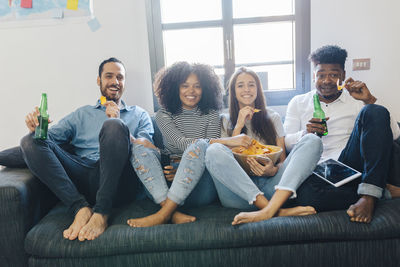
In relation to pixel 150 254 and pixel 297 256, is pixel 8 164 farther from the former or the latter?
pixel 297 256

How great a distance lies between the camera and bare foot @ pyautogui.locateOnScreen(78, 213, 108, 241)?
4.00 feet

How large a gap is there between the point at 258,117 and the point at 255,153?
→ 1.14 ft

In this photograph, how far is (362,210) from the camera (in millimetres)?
1209

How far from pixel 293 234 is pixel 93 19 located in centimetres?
196

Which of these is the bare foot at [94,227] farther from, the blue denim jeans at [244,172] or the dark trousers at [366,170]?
Answer: the dark trousers at [366,170]

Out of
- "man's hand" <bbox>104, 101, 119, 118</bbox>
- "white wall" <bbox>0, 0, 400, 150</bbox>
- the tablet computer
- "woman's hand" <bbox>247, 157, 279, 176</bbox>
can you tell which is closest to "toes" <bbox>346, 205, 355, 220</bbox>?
the tablet computer

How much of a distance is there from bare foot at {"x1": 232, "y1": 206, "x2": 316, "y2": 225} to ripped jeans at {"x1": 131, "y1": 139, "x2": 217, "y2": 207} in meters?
0.26

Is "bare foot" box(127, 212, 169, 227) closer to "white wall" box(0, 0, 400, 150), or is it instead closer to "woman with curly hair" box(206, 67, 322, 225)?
"woman with curly hair" box(206, 67, 322, 225)

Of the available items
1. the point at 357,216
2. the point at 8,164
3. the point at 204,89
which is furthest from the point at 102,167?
the point at 357,216

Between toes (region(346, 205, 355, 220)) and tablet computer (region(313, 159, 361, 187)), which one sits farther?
tablet computer (region(313, 159, 361, 187))

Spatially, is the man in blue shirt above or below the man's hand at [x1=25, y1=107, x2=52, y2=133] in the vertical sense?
below

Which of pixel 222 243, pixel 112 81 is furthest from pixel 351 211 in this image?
pixel 112 81

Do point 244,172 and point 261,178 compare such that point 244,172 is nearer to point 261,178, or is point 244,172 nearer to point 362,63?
point 261,178

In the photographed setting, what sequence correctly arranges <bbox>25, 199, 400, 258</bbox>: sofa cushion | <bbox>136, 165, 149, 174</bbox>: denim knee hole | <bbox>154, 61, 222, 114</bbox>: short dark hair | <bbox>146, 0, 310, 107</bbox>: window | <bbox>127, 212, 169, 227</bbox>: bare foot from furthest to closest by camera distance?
<bbox>146, 0, 310, 107</bbox>: window → <bbox>154, 61, 222, 114</bbox>: short dark hair → <bbox>136, 165, 149, 174</bbox>: denim knee hole → <bbox>127, 212, 169, 227</bbox>: bare foot → <bbox>25, 199, 400, 258</bbox>: sofa cushion
